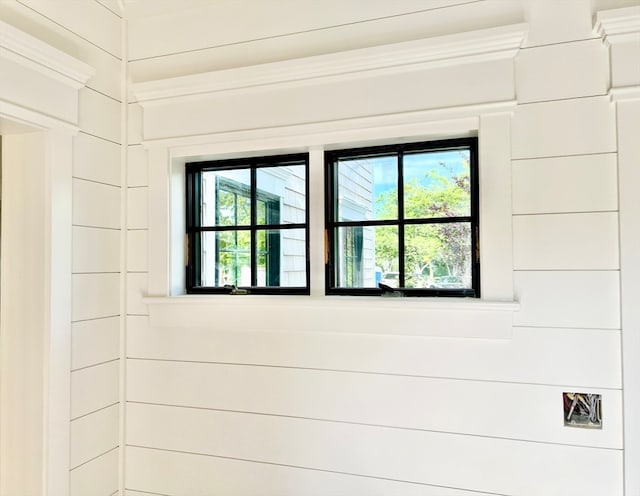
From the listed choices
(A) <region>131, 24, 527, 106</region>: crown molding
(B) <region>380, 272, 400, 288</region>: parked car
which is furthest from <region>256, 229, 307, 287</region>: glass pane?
(A) <region>131, 24, 527, 106</region>: crown molding

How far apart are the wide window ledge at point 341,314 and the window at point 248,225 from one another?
138 millimetres

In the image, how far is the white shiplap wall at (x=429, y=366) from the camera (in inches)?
51.9

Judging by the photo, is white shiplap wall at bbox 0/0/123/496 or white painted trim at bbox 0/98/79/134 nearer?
white painted trim at bbox 0/98/79/134

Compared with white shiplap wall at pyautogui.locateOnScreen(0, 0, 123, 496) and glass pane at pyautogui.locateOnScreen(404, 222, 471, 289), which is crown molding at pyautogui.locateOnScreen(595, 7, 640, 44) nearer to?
glass pane at pyautogui.locateOnScreen(404, 222, 471, 289)

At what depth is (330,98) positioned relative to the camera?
156 centimetres

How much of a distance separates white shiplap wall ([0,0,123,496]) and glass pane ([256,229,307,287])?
620 mm

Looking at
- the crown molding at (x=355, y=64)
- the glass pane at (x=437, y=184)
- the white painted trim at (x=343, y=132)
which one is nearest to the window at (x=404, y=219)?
the glass pane at (x=437, y=184)

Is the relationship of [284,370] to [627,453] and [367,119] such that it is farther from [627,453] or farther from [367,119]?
[627,453]

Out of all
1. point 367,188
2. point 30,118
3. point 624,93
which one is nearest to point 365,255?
point 367,188

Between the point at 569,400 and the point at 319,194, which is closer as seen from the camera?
the point at 569,400

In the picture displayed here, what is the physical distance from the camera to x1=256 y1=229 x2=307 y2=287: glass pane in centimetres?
173

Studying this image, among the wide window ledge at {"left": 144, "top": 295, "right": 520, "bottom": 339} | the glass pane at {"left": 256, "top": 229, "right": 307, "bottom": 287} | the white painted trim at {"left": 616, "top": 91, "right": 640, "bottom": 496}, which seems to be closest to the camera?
the white painted trim at {"left": 616, "top": 91, "right": 640, "bottom": 496}

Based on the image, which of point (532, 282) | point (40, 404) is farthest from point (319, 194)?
point (40, 404)

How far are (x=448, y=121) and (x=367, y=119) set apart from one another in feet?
0.94
